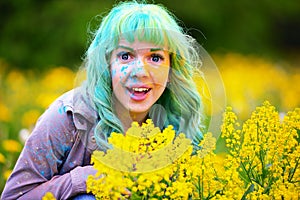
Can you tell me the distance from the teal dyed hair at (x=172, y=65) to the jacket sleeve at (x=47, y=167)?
5.2 inches

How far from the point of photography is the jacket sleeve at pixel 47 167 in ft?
7.28

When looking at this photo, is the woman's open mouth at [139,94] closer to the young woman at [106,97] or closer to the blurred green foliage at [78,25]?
the young woman at [106,97]

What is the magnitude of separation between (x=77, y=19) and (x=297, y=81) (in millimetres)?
3122

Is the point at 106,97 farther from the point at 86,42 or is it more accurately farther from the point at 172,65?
the point at 86,42

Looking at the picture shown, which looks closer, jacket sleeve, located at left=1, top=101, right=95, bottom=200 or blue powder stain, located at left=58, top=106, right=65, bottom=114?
jacket sleeve, located at left=1, top=101, right=95, bottom=200

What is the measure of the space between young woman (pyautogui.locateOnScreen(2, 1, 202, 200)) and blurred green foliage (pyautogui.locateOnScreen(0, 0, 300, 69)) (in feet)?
16.5

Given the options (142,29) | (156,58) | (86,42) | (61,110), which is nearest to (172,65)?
(156,58)

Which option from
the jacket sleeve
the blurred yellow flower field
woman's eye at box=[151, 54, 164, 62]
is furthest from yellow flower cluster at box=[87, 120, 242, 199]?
the blurred yellow flower field

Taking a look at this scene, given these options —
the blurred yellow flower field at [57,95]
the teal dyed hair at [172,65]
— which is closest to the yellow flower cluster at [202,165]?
the teal dyed hair at [172,65]

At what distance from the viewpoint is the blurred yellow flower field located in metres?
3.86

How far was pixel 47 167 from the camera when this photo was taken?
2291 millimetres

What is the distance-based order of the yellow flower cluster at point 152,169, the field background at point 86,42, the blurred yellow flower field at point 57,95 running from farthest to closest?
the field background at point 86,42
the blurred yellow flower field at point 57,95
the yellow flower cluster at point 152,169

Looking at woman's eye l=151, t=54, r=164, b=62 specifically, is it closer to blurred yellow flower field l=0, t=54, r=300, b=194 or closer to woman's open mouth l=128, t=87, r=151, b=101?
woman's open mouth l=128, t=87, r=151, b=101

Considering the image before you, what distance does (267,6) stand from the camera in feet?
30.4
